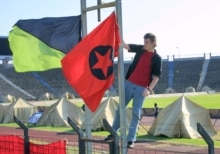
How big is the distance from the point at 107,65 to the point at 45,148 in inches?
73.4

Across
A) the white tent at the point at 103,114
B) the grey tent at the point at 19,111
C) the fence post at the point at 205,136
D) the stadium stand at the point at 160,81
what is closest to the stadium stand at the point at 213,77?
the stadium stand at the point at 160,81

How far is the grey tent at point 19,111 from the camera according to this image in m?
31.8

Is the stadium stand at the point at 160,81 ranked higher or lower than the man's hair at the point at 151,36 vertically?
lower

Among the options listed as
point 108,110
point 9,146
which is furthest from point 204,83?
point 9,146

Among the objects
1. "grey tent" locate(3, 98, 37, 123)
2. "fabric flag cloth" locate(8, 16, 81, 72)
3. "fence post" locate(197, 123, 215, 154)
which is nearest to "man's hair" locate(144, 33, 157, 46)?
"fabric flag cloth" locate(8, 16, 81, 72)

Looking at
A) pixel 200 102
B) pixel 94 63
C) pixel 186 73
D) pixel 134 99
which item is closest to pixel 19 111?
pixel 200 102

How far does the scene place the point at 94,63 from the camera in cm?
583

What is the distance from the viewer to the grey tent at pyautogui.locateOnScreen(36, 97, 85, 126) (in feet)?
90.4

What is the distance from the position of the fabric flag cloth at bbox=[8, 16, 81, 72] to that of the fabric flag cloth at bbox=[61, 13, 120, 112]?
37.2 inches

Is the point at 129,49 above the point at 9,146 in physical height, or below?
above

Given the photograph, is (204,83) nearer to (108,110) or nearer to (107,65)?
(108,110)

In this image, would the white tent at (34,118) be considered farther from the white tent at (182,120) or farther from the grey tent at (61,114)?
the white tent at (182,120)

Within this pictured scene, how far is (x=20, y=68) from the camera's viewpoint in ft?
22.6

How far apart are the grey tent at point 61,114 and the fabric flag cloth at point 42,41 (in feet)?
66.7
